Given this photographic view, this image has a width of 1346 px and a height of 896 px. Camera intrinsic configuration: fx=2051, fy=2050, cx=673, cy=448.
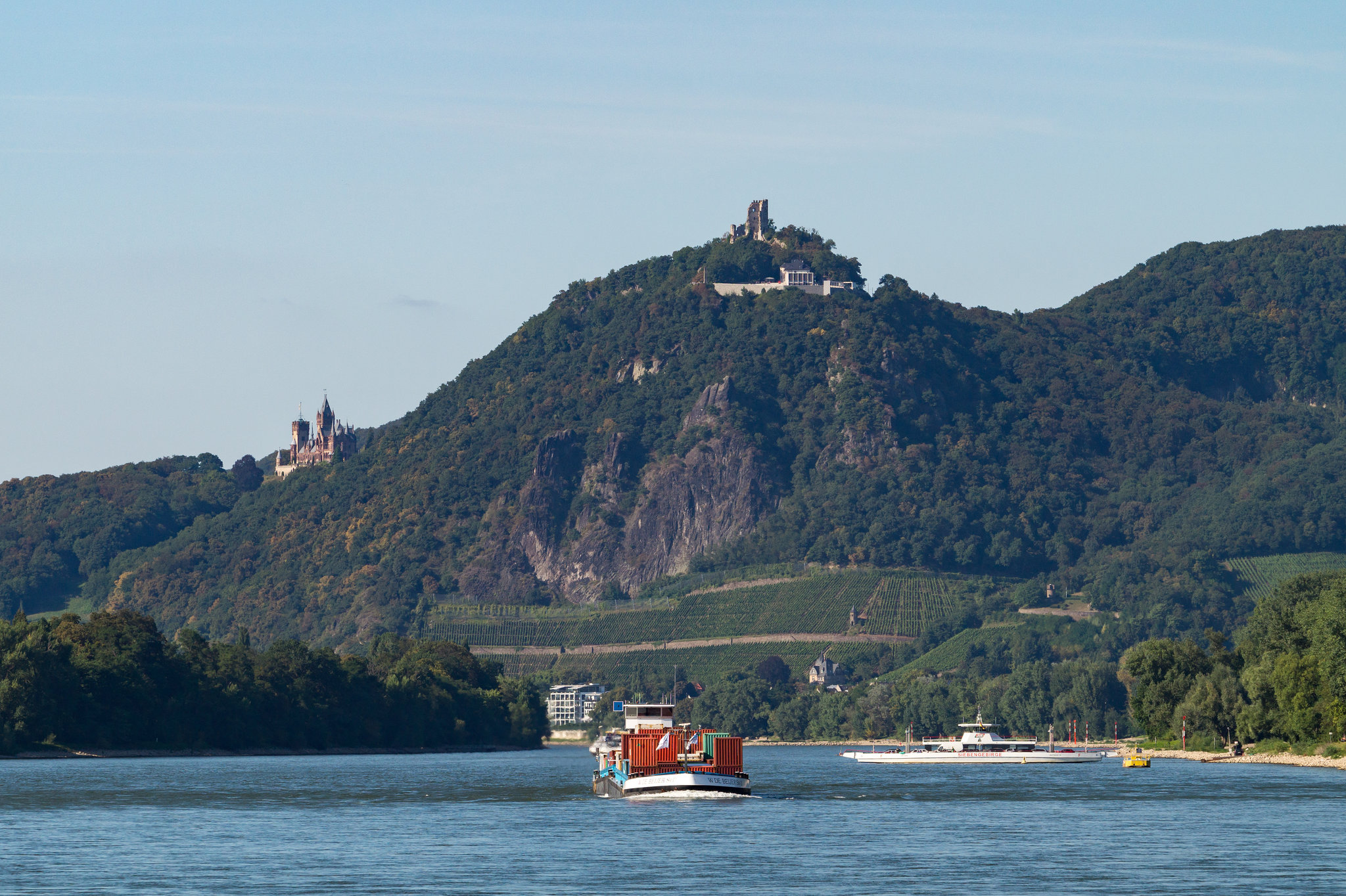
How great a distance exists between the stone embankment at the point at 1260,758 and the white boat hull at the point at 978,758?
7.01 metres

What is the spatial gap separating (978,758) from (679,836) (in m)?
98.2

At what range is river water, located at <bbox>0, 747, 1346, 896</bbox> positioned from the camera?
73188 mm

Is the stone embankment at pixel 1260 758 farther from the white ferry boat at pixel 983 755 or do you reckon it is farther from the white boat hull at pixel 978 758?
the white ferry boat at pixel 983 755

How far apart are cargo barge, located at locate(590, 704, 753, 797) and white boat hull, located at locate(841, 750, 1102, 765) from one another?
6451 centimetres

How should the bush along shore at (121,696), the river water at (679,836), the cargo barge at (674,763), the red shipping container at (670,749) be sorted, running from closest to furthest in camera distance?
the river water at (679,836)
the cargo barge at (674,763)
the red shipping container at (670,749)
the bush along shore at (121,696)

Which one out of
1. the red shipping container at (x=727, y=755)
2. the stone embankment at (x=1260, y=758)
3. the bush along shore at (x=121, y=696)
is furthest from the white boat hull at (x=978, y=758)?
the red shipping container at (x=727, y=755)

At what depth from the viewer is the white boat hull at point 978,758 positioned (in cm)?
18000

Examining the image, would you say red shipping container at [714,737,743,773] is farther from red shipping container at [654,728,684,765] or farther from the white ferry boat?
the white ferry boat

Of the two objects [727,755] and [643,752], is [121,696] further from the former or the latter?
[727,755]

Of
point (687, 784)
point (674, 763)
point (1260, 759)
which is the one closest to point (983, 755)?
point (1260, 759)

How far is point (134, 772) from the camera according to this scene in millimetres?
149250

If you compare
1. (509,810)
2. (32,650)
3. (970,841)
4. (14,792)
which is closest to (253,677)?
(32,650)

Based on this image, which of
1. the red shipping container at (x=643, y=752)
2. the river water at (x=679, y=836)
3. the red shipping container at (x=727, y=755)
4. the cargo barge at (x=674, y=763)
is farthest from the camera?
the red shipping container at (x=643, y=752)

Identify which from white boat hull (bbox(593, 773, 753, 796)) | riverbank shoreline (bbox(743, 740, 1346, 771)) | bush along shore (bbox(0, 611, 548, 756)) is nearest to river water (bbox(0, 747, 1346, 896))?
white boat hull (bbox(593, 773, 753, 796))
